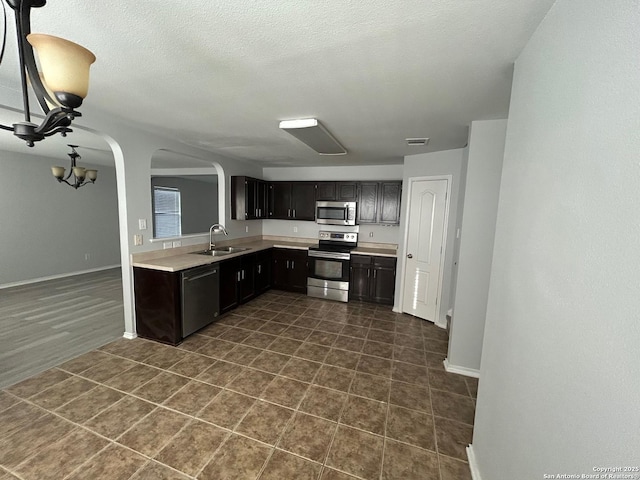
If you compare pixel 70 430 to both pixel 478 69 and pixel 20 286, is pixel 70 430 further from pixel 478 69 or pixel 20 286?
pixel 20 286

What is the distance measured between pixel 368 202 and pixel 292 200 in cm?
155

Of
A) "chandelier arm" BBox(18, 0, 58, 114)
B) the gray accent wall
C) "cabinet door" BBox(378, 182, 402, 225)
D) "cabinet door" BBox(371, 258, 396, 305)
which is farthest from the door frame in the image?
the gray accent wall

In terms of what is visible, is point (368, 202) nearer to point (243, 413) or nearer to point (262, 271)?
point (262, 271)

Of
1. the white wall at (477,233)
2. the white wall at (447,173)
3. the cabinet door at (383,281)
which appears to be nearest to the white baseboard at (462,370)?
the white wall at (477,233)

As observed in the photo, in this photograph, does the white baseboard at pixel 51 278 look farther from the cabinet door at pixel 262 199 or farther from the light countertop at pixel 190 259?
the cabinet door at pixel 262 199

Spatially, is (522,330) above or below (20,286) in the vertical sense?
above

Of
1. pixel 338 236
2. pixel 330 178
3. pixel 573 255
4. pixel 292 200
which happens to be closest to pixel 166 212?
pixel 292 200

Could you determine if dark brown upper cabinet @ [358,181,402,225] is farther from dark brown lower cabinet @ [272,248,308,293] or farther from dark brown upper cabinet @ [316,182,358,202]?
dark brown lower cabinet @ [272,248,308,293]

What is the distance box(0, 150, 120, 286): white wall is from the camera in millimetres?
4840

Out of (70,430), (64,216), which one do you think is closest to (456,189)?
(70,430)

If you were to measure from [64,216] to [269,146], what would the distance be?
5153mm

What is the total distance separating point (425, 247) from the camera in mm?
3961

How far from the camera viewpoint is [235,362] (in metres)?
2.77

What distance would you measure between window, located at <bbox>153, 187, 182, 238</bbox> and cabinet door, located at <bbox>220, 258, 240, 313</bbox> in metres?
4.54
